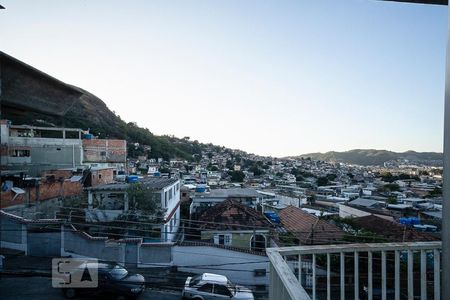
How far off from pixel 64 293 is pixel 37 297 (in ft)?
1.79

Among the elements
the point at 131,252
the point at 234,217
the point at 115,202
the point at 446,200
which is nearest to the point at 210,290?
the point at 131,252

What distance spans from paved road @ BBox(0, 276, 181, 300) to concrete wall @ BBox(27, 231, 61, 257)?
1.33 metres

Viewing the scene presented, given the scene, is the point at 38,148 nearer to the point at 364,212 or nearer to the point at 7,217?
the point at 7,217

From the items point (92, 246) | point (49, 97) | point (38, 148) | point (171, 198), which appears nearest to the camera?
point (49, 97)

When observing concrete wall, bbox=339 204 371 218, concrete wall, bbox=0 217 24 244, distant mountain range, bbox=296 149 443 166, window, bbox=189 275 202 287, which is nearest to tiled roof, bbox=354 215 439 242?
concrete wall, bbox=339 204 371 218

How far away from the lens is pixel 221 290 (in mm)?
6867

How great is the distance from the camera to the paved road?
6152 mm

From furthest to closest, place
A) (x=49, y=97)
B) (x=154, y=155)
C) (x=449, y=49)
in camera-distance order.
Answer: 1. (x=154, y=155)
2. (x=49, y=97)
3. (x=449, y=49)

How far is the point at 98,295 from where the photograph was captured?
246 inches

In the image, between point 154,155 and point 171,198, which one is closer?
point 171,198

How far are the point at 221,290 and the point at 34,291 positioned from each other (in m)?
4.41

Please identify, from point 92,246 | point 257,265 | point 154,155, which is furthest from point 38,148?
point 154,155

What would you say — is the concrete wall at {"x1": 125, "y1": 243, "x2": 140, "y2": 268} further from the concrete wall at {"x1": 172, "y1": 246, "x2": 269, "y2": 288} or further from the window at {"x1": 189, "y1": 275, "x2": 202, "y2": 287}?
the window at {"x1": 189, "y1": 275, "x2": 202, "y2": 287}

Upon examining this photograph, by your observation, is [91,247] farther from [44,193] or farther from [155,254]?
[44,193]
